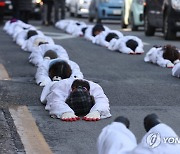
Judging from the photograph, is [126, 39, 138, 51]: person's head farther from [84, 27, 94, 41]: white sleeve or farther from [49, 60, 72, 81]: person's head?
[49, 60, 72, 81]: person's head

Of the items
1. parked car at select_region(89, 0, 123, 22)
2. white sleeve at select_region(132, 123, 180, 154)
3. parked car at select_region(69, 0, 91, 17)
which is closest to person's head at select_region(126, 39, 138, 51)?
white sleeve at select_region(132, 123, 180, 154)

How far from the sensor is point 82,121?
700cm

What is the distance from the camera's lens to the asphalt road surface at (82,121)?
615cm

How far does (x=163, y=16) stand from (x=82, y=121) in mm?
10954

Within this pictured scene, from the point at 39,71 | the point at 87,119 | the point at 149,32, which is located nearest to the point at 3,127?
the point at 87,119

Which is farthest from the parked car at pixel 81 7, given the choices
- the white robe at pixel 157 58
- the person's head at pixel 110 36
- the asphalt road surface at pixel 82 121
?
the white robe at pixel 157 58

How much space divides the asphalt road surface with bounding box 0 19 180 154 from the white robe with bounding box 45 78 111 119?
0.12 meters

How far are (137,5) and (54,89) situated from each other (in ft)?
49.4

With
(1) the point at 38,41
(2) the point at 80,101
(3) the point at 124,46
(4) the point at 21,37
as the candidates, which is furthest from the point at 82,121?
(4) the point at 21,37

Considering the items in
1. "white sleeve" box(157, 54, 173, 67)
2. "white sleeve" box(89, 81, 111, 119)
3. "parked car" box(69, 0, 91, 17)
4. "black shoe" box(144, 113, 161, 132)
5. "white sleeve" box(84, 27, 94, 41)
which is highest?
"black shoe" box(144, 113, 161, 132)

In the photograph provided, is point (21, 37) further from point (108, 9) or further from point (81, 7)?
point (81, 7)

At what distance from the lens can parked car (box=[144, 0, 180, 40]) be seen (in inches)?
649

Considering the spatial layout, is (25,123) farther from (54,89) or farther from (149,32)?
(149,32)

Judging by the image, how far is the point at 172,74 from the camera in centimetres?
1054
